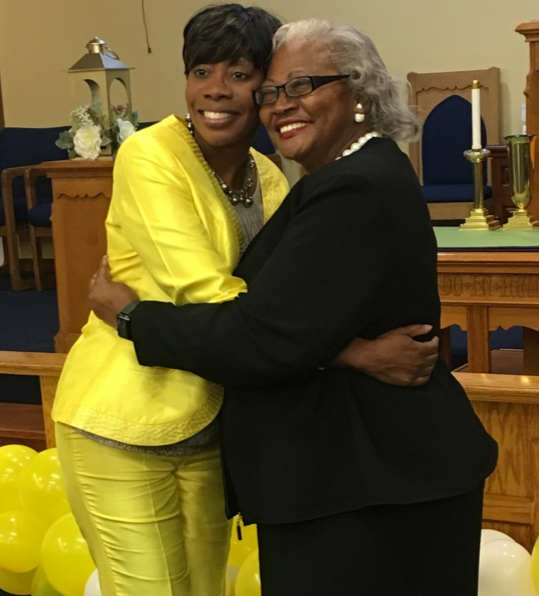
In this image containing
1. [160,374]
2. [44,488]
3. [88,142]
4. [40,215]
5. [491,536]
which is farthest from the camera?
[40,215]

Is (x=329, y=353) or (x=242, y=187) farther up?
Result: (x=242, y=187)

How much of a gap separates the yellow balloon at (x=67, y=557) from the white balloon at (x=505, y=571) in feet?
3.17

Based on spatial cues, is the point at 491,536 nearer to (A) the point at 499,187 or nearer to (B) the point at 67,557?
(B) the point at 67,557

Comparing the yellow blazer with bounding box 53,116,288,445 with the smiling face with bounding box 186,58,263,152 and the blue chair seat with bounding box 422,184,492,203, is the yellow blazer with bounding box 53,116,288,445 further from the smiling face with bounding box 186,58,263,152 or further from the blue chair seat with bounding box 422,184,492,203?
the blue chair seat with bounding box 422,184,492,203

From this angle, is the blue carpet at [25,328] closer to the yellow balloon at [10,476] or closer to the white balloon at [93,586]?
the yellow balloon at [10,476]

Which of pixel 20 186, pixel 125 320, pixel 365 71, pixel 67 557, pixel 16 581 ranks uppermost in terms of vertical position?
pixel 365 71

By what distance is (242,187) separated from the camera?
65.5 inches

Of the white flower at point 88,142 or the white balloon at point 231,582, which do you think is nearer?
the white balloon at point 231,582

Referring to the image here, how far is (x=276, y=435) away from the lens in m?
1.36

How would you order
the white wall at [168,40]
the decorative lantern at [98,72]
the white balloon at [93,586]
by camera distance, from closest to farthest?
1. the white balloon at [93,586]
2. the decorative lantern at [98,72]
3. the white wall at [168,40]

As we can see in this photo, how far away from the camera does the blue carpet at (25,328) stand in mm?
3793

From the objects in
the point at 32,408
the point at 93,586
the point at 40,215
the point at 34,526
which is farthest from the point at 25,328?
the point at 93,586

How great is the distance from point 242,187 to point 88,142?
111 inches

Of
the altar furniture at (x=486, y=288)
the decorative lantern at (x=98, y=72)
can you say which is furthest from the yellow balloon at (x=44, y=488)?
the decorative lantern at (x=98, y=72)
